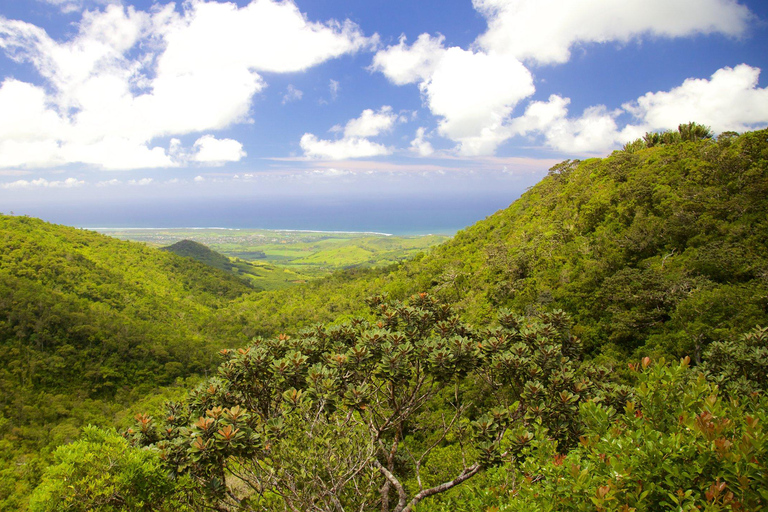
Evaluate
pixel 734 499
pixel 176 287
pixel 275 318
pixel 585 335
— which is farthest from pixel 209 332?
pixel 734 499

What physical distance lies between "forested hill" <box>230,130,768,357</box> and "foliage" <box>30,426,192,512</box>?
17.6 m

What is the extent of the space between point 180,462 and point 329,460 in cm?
229

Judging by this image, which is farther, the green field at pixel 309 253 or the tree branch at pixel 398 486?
the green field at pixel 309 253

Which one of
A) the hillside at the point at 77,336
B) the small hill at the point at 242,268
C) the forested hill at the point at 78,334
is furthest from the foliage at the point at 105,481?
the small hill at the point at 242,268

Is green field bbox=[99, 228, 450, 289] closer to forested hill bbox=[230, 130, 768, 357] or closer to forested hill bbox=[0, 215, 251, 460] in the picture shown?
forested hill bbox=[0, 215, 251, 460]

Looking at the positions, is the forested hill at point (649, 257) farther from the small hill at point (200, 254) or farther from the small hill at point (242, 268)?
the small hill at point (200, 254)

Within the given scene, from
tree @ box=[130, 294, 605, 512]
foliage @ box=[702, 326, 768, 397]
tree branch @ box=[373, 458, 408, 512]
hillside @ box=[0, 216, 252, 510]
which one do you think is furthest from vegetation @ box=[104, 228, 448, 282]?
foliage @ box=[702, 326, 768, 397]

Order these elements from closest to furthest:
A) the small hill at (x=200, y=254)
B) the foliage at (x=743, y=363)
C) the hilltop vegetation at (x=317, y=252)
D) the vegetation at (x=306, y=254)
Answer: the foliage at (x=743, y=363) < the small hill at (x=200, y=254) < the vegetation at (x=306, y=254) < the hilltop vegetation at (x=317, y=252)

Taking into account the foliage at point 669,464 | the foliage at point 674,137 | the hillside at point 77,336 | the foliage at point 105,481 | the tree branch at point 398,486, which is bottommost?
the hillside at point 77,336

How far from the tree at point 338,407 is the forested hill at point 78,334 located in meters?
35.6

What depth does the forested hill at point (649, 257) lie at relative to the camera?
14828 mm

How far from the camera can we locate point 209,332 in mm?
58594

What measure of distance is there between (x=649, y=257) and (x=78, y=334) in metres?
61.3

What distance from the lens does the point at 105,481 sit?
4957 millimetres
